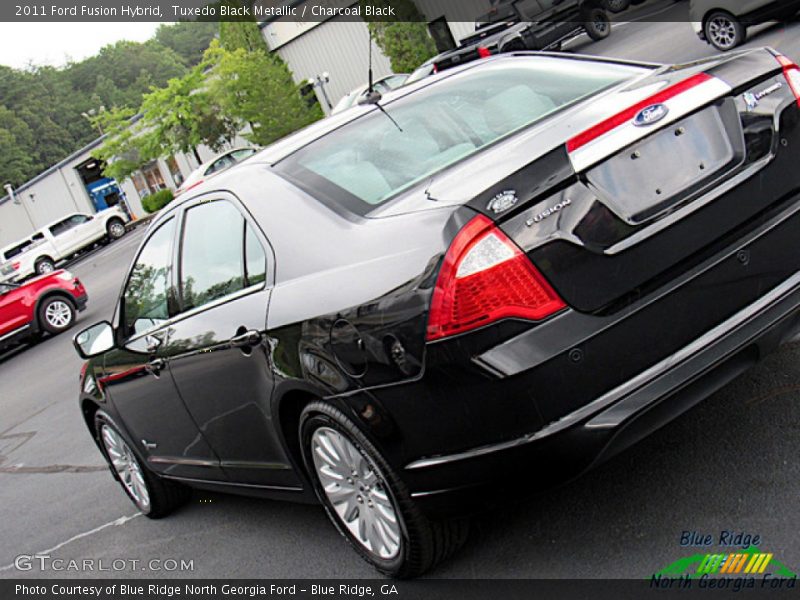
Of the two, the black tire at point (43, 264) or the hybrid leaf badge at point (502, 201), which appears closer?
the hybrid leaf badge at point (502, 201)

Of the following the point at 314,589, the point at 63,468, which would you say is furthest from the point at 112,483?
the point at 314,589

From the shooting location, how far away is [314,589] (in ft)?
14.3

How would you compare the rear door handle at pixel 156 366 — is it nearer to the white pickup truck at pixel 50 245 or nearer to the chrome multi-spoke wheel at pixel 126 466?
the chrome multi-spoke wheel at pixel 126 466

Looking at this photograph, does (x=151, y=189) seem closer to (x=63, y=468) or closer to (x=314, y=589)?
(x=63, y=468)

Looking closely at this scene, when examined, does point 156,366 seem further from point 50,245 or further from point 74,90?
point 74,90

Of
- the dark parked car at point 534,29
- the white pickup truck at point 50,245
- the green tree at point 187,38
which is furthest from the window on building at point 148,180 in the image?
the green tree at point 187,38

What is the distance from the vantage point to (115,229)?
4325 cm

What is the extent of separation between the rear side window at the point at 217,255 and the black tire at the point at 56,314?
16.1 m

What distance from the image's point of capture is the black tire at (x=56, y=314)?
1995cm

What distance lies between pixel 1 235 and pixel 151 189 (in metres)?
13.0

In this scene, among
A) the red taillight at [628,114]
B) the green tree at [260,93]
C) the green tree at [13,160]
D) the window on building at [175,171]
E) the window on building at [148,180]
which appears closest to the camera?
the red taillight at [628,114]

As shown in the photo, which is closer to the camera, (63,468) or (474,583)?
(474,583)

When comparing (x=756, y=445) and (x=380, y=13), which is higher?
(x=380, y=13)

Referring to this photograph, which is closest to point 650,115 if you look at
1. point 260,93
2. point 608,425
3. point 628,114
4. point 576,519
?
point 628,114
